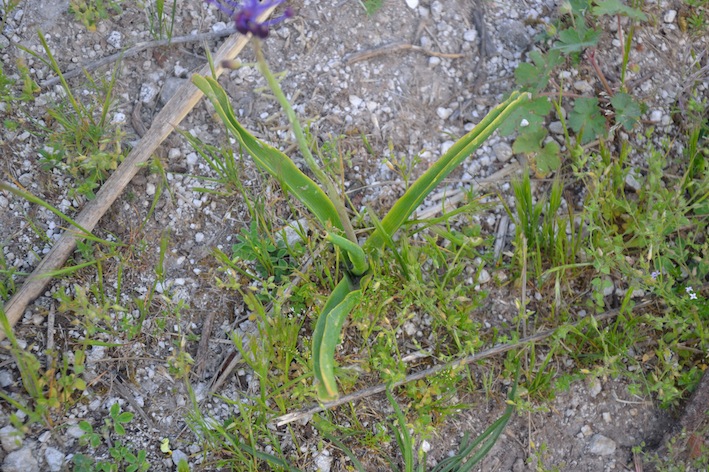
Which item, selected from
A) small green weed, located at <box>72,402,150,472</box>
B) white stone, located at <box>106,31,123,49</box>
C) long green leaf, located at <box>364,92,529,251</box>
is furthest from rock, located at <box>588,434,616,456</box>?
white stone, located at <box>106,31,123,49</box>

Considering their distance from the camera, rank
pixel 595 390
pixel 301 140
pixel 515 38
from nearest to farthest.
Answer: pixel 301 140 < pixel 595 390 < pixel 515 38

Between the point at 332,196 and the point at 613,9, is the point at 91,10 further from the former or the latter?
the point at 613,9

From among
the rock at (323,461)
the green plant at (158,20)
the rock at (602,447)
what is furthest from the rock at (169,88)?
the rock at (602,447)

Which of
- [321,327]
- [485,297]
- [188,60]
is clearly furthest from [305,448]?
[188,60]

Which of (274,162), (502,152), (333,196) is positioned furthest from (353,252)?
(502,152)

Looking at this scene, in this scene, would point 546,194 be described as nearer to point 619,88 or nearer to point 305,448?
point 619,88

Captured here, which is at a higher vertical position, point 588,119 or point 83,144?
point 83,144

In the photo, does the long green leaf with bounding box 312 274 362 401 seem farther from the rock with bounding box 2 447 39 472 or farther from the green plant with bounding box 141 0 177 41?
the green plant with bounding box 141 0 177 41

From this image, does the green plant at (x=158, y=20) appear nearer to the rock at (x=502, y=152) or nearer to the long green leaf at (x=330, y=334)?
the long green leaf at (x=330, y=334)
